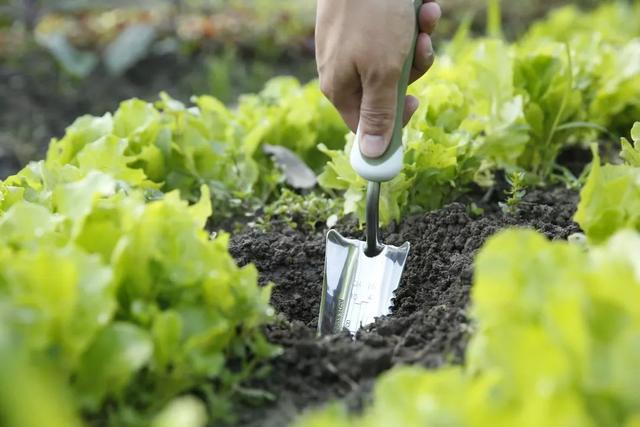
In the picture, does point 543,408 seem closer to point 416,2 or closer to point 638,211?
point 638,211

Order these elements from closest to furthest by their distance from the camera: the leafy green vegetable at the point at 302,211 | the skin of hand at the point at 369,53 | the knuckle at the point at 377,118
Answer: the skin of hand at the point at 369,53 → the knuckle at the point at 377,118 → the leafy green vegetable at the point at 302,211

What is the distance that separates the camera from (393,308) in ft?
6.88

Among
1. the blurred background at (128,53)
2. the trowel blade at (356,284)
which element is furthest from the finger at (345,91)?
the blurred background at (128,53)

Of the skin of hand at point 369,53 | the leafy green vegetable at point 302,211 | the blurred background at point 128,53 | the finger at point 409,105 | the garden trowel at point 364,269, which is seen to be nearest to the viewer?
the skin of hand at point 369,53

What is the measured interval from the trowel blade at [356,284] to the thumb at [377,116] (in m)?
0.31

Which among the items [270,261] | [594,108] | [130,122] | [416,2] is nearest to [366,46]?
[416,2]

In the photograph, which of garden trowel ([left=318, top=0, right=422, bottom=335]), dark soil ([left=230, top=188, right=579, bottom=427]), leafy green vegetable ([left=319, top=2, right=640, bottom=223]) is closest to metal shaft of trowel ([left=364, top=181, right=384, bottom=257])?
garden trowel ([left=318, top=0, right=422, bottom=335])

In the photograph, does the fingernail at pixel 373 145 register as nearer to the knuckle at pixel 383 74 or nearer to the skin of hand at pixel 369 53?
the skin of hand at pixel 369 53

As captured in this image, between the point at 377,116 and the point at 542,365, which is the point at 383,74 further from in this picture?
the point at 542,365

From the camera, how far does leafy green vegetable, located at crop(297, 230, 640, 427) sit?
110cm

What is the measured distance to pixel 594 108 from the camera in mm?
3074

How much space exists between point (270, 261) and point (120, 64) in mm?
3881

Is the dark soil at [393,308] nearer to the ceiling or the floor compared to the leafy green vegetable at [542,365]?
nearer to the ceiling

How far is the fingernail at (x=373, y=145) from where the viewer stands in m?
1.95
